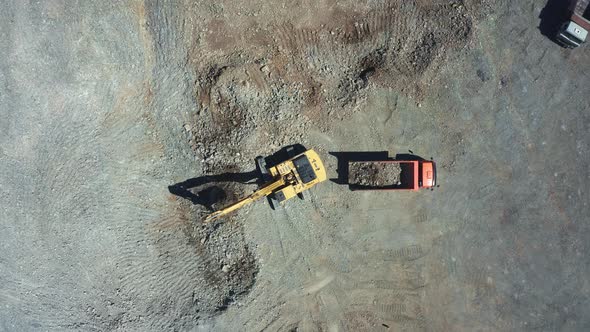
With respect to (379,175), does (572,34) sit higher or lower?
higher

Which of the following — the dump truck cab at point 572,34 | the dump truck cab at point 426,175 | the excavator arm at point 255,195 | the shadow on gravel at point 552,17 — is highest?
the shadow on gravel at point 552,17

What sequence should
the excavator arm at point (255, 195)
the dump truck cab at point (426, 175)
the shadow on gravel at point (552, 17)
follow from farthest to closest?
the shadow on gravel at point (552, 17)
the dump truck cab at point (426, 175)
the excavator arm at point (255, 195)

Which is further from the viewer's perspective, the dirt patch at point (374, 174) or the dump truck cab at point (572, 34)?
the dirt patch at point (374, 174)

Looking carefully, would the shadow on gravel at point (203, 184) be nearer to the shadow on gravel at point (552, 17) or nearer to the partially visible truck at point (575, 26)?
the shadow on gravel at point (552, 17)

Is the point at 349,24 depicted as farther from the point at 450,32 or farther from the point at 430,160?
the point at 430,160

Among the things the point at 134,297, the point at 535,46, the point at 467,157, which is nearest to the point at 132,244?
the point at 134,297

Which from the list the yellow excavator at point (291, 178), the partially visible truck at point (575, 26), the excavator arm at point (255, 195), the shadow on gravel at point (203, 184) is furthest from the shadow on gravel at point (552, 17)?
the shadow on gravel at point (203, 184)

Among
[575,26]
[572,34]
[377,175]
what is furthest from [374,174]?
[575,26]

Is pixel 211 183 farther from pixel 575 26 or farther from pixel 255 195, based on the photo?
pixel 575 26
